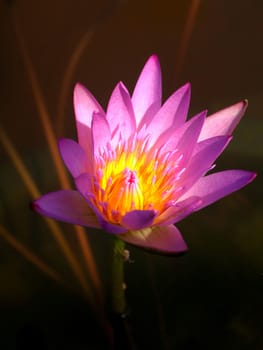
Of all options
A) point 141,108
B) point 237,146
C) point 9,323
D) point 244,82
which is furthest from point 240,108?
point 9,323

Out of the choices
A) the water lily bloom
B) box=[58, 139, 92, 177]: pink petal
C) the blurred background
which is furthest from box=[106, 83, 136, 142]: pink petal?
the blurred background

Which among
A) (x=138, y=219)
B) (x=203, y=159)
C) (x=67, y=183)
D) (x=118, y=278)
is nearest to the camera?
(x=138, y=219)

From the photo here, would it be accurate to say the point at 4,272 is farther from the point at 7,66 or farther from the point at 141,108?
the point at 7,66

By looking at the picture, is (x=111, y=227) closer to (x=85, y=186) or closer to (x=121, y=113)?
(x=85, y=186)

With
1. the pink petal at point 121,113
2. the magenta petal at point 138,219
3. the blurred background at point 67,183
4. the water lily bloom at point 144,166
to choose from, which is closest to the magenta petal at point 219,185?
the water lily bloom at point 144,166

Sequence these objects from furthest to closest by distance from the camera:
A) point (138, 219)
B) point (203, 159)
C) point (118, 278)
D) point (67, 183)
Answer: point (67, 183), point (118, 278), point (203, 159), point (138, 219)

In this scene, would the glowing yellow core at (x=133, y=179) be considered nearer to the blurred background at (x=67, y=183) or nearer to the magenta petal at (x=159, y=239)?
the magenta petal at (x=159, y=239)

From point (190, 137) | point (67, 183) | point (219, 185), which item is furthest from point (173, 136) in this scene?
point (67, 183)
